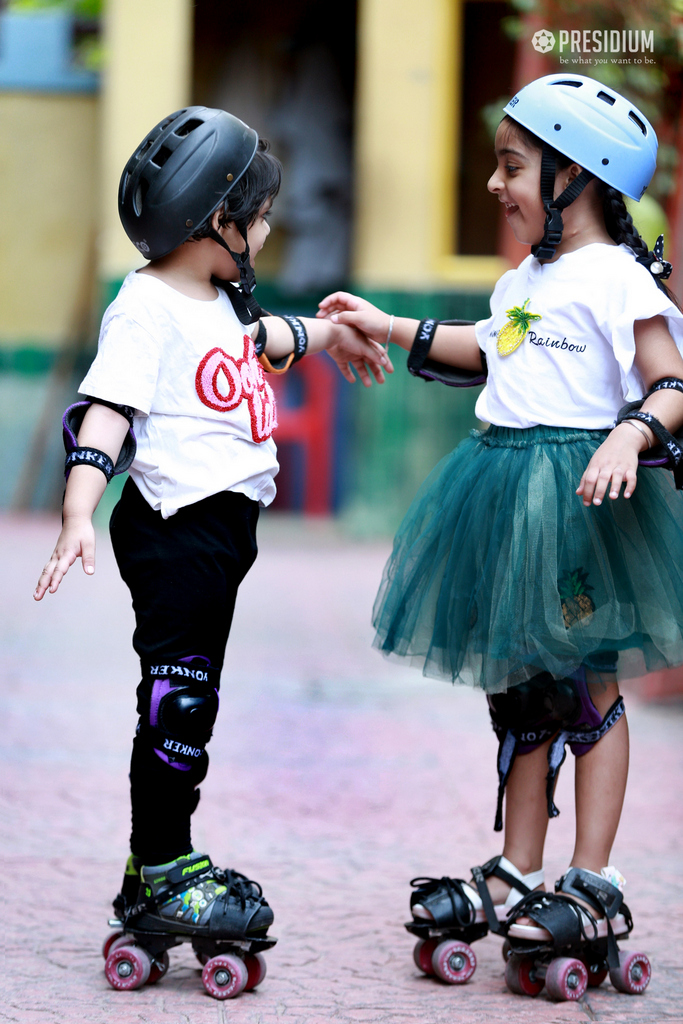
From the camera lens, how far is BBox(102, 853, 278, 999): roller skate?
7.55 feet

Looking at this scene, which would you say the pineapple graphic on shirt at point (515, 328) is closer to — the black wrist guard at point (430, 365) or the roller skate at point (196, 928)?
the black wrist guard at point (430, 365)

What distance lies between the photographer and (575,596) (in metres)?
2.32

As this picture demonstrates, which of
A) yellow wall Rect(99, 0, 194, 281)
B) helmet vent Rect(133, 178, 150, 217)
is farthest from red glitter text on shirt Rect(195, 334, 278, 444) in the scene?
yellow wall Rect(99, 0, 194, 281)

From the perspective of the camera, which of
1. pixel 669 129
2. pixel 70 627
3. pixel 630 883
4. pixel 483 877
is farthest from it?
pixel 70 627

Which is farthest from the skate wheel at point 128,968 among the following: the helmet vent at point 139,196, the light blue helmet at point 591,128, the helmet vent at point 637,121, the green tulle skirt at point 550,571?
the helmet vent at point 637,121

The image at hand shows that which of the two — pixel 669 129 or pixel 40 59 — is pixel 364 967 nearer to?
pixel 669 129

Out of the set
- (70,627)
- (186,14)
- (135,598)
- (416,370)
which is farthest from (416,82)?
(135,598)

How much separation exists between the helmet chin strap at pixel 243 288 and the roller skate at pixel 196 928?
3.64 feet

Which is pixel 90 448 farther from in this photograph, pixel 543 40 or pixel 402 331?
pixel 543 40

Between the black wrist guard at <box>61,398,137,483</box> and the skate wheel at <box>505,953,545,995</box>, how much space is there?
1249 millimetres

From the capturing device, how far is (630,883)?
3021 millimetres

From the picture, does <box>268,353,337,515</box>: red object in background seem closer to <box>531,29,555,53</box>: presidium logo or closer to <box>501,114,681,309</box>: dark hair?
<box>531,29,555,53</box>: presidium logo

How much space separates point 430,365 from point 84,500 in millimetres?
942

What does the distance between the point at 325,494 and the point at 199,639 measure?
26.3 feet
